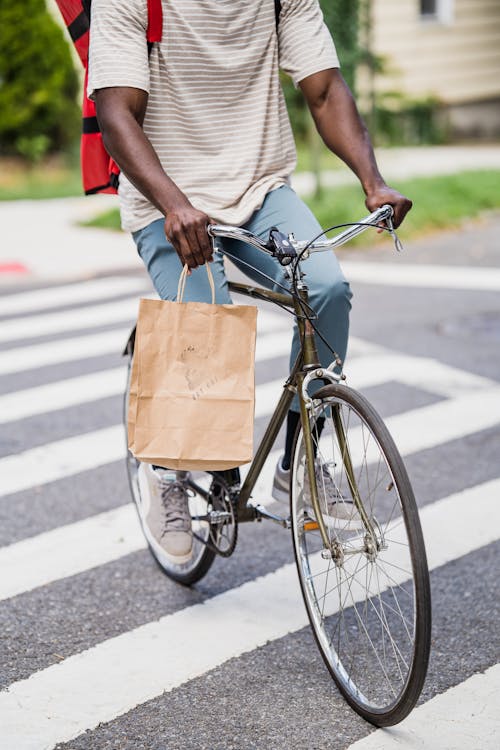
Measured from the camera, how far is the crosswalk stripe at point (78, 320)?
7.58 meters

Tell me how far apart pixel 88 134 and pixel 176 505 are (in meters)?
1.32

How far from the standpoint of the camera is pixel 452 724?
2.80 meters

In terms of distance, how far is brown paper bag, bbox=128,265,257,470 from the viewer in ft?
9.50

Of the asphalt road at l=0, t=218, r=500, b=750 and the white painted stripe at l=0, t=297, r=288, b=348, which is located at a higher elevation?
the asphalt road at l=0, t=218, r=500, b=750

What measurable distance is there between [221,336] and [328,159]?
14.0 m

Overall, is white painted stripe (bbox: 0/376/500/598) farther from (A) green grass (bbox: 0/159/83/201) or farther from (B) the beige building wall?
(B) the beige building wall

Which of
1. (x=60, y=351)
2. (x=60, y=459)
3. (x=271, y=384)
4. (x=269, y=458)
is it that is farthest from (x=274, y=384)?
(x=60, y=351)

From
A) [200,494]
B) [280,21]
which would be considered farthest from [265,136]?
[200,494]

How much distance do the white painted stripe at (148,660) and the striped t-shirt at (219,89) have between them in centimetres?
135

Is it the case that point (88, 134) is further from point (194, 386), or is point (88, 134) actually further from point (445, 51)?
point (445, 51)

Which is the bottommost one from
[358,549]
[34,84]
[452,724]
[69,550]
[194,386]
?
[34,84]

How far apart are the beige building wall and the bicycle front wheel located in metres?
17.6

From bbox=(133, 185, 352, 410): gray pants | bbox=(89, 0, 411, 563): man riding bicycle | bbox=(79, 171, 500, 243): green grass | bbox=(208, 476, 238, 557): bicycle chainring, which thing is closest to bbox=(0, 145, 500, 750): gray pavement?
bbox=(208, 476, 238, 557): bicycle chainring

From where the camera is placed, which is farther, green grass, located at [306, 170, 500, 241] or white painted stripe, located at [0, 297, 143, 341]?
green grass, located at [306, 170, 500, 241]
